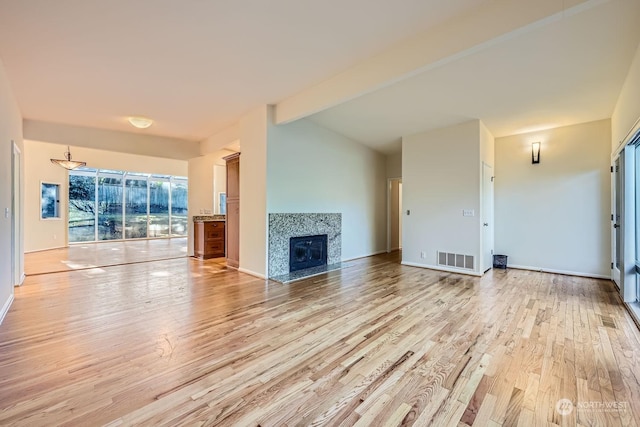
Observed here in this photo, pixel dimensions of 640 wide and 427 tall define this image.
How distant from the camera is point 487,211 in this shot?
18.1 feet

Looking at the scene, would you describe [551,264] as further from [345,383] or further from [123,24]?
[123,24]

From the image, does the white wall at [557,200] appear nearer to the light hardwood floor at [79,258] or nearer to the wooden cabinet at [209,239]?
the wooden cabinet at [209,239]

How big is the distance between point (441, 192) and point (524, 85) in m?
2.26

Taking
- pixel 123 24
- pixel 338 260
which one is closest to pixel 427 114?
pixel 338 260

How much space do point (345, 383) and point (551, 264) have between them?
5.45 meters

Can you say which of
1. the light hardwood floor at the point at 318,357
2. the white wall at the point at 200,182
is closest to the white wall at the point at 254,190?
the light hardwood floor at the point at 318,357

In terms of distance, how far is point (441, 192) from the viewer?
5543 mm

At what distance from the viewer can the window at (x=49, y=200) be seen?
327 inches

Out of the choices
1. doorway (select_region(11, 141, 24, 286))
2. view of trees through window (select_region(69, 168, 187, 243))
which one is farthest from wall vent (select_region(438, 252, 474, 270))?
view of trees through window (select_region(69, 168, 187, 243))

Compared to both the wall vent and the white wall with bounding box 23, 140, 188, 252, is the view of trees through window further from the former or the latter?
the wall vent

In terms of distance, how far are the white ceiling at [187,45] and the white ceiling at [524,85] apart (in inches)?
41.7

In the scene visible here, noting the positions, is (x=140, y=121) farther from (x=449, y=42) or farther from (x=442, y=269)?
(x=442, y=269)

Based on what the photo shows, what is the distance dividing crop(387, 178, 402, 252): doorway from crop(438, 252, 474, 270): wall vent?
96.4 inches

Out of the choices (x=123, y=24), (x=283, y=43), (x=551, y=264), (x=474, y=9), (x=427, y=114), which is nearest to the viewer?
(x=474, y=9)
